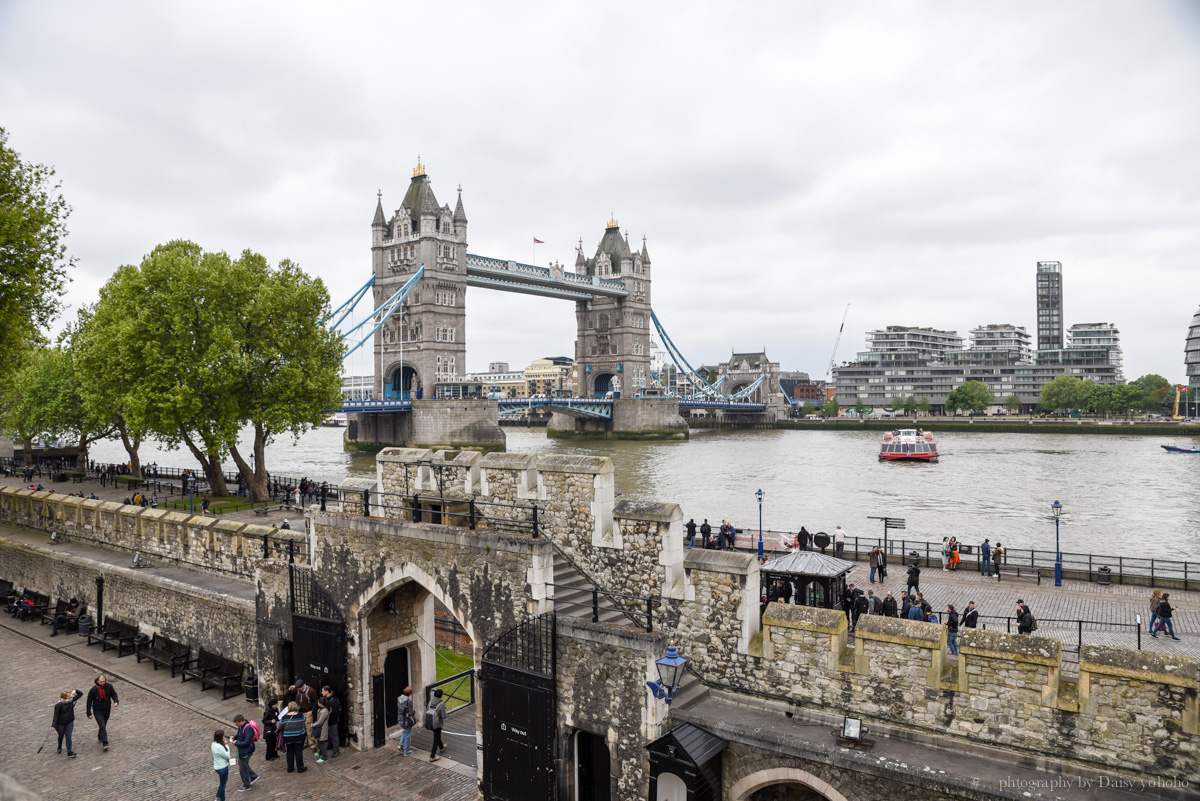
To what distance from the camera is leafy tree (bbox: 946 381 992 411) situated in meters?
134

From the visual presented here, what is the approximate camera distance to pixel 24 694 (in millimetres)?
14453

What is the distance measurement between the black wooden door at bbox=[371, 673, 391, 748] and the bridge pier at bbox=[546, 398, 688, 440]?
83.6 m

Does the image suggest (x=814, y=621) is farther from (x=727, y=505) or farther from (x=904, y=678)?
(x=727, y=505)

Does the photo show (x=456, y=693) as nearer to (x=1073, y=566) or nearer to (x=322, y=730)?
(x=322, y=730)

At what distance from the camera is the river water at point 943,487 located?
31688mm

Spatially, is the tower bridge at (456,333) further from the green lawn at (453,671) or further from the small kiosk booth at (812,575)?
the small kiosk booth at (812,575)

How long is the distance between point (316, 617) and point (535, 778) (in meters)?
5.02

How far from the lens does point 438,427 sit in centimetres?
7381

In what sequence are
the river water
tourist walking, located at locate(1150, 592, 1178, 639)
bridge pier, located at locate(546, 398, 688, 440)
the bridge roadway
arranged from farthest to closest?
bridge pier, located at locate(546, 398, 688, 440), the bridge roadway, the river water, tourist walking, located at locate(1150, 592, 1178, 639)

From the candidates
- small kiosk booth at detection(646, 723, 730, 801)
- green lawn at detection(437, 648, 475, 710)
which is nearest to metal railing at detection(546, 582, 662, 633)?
small kiosk booth at detection(646, 723, 730, 801)

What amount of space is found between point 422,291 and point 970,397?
336 feet

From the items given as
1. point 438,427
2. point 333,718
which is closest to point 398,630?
point 333,718

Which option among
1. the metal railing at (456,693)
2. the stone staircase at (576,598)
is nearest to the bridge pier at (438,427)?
the metal railing at (456,693)

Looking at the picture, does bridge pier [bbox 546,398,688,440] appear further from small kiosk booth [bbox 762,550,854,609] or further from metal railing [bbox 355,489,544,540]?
small kiosk booth [bbox 762,550,854,609]
